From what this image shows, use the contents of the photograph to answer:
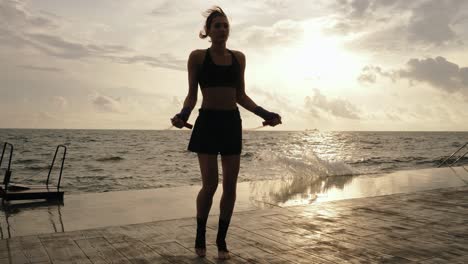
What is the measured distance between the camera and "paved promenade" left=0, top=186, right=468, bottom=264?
3.41m

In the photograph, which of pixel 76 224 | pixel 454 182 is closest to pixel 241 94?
pixel 76 224

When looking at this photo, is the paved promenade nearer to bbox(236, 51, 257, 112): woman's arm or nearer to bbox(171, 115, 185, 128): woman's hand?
bbox(171, 115, 185, 128): woman's hand

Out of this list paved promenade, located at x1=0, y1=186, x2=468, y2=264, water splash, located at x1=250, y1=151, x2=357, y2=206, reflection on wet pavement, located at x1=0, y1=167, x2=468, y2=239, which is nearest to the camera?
paved promenade, located at x1=0, y1=186, x2=468, y2=264

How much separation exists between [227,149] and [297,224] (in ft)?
5.59

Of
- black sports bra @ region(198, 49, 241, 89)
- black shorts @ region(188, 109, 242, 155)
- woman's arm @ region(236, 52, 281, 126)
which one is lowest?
→ black shorts @ region(188, 109, 242, 155)

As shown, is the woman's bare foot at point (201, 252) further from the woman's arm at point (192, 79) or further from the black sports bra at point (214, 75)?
the black sports bra at point (214, 75)

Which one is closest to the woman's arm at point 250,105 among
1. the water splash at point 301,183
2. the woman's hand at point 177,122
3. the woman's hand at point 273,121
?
the woman's hand at point 273,121

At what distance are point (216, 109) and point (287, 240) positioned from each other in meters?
1.47

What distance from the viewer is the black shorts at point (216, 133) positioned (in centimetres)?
336

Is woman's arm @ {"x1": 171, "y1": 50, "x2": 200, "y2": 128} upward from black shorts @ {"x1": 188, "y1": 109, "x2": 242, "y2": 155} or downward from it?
upward

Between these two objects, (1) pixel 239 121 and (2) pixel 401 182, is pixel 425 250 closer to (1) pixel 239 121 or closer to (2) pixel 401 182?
(1) pixel 239 121

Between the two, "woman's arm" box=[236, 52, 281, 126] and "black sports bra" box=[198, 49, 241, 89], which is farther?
"woman's arm" box=[236, 52, 281, 126]

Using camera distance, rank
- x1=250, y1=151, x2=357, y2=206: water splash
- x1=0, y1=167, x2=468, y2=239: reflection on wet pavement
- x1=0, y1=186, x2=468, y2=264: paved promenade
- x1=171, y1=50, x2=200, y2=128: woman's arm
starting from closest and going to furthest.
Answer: x1=171, y1=50, x2=200, y2=128: woman's arm
x1=0, y1=186, x2=468, y2=264: paved promenade
x1=0, y1=167, x2=468, y2=239: reflection on wet pavement
x1=250, y1=151, x2=357, y2=206: water splash

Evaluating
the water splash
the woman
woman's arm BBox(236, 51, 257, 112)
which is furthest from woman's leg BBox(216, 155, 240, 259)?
the water splash
